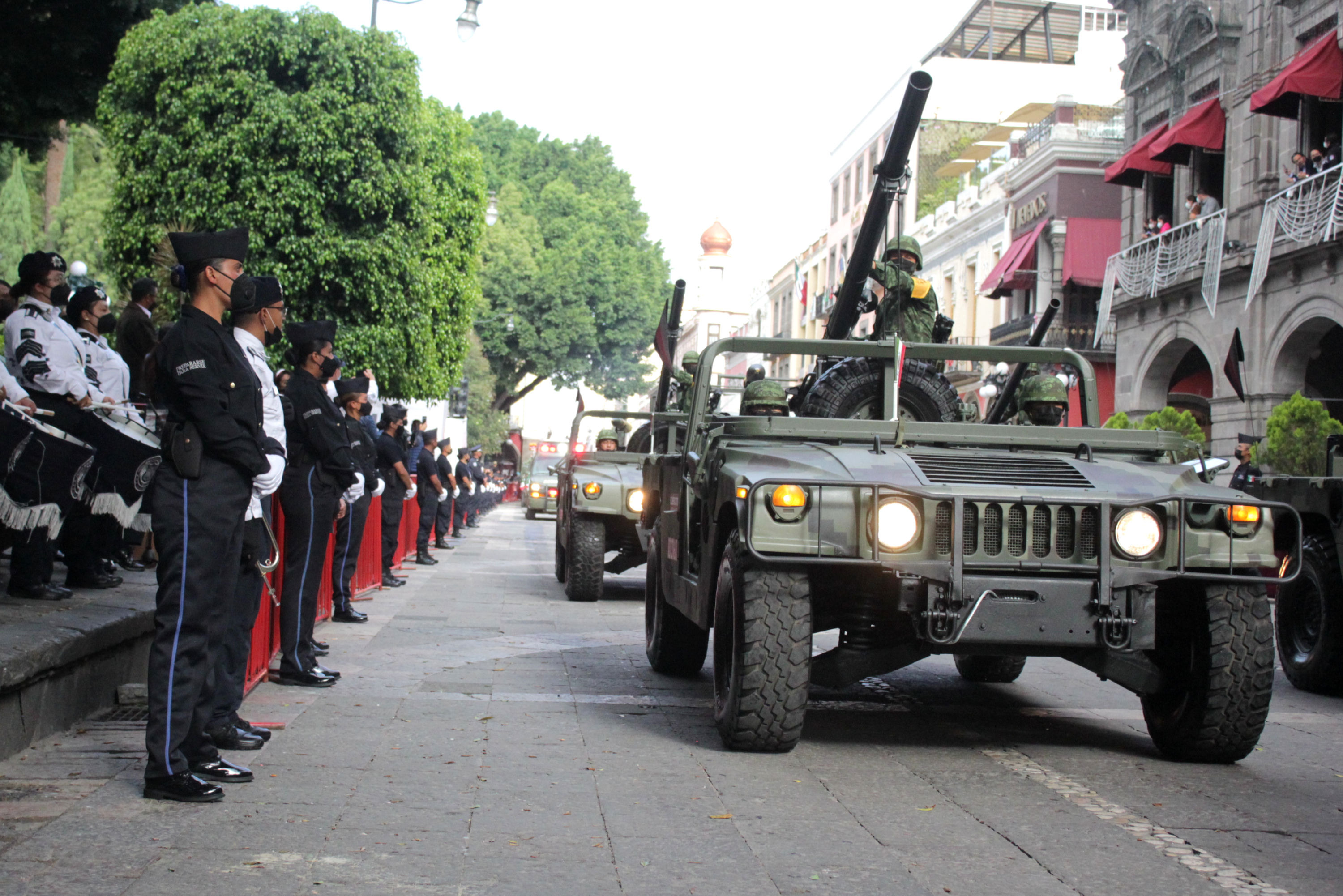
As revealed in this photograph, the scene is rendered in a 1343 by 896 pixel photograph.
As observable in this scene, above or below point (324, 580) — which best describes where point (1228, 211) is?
above

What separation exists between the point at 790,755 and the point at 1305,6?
21717 mm

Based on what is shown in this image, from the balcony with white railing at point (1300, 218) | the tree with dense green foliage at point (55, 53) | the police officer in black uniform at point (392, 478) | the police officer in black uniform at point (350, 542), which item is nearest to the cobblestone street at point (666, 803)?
the police officer in black uniform at point (350, 542)

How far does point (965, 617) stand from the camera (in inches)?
222

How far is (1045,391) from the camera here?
764 cm

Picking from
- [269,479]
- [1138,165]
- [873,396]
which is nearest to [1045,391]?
[873,396]

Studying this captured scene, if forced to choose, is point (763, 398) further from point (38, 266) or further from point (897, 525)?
point (38, 266)

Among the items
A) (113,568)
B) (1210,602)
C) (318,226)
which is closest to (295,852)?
(1210,602)

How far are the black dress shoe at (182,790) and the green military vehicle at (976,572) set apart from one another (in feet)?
6.63

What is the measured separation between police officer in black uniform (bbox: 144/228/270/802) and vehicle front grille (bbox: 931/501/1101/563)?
2.58 metres

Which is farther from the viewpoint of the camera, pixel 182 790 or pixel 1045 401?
pixel 1045 401

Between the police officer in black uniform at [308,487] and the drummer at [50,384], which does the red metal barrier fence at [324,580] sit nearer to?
the police officer in black uniform at [308,487]

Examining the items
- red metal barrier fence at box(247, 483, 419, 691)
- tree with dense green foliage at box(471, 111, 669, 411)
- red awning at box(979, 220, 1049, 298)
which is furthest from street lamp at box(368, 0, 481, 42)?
tree with dense green foliage at box(471, 111, 669, 411)

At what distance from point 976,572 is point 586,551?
8.33 meters

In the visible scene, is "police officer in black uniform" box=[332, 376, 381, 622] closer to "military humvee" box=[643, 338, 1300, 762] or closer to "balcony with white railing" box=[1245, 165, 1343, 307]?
"military humvee" box=[643, 338, 1300, 762]
